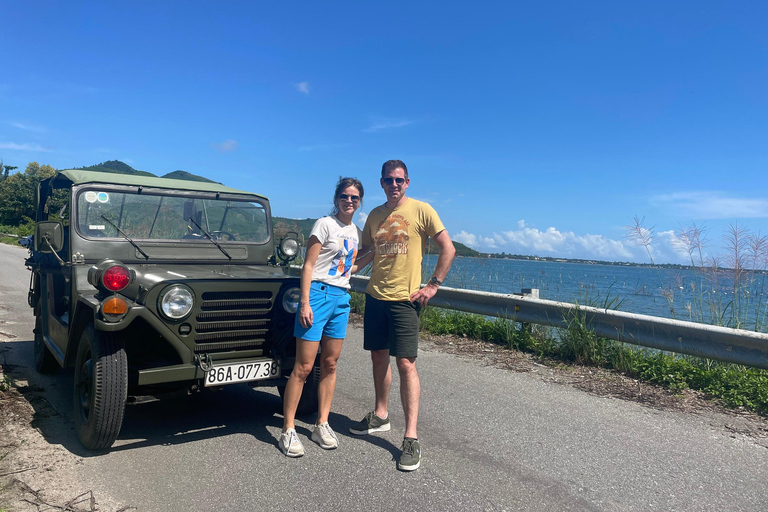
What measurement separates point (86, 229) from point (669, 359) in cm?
588

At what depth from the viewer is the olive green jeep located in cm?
359

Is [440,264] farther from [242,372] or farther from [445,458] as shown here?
[242,372]

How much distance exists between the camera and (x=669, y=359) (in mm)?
5809

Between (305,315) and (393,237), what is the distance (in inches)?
33.0

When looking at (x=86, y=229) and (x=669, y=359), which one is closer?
(x=86, y=229)

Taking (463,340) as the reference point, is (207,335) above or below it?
above

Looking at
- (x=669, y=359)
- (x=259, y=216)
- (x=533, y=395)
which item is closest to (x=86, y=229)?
(x=259, y=216)

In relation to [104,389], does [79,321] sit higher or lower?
higher

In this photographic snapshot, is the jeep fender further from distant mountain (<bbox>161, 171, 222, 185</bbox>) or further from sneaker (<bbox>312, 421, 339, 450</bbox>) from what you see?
distant mountain (<bbox>161, 171, 222, 185</bbox>)

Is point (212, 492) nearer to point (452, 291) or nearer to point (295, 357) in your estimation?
point (295, 357)

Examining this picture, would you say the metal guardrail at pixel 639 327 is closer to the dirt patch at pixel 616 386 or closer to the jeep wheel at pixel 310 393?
the dirt patch at pixel 616 386

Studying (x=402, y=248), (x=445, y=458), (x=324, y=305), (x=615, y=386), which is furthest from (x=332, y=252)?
(x=615, y=386)

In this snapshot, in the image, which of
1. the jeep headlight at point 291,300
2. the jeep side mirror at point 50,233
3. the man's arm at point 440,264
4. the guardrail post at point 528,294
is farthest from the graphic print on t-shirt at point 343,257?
the guardrail post at point 528,294

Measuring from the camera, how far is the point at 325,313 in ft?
12.6
